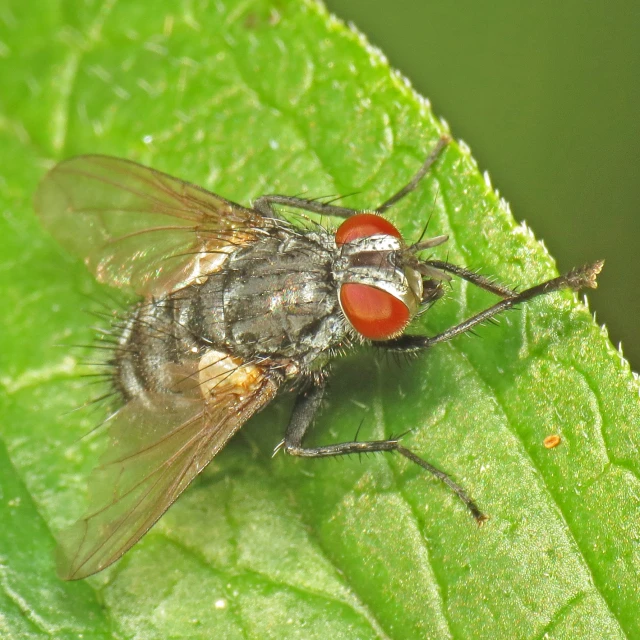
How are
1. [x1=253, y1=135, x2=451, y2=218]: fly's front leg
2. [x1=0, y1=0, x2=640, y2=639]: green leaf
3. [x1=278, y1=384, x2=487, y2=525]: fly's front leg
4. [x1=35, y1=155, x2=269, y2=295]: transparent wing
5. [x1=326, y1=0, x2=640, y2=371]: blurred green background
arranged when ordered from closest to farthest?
[x1=0, y1=0, x2=640, y2=639]: green leaf, [x1=278, y1=384, x2=487, y2=525]: fly's front leg, [x1=253, y1=135, x2=451, y2=218]: fly's front leg, [x1=35, y1=155, x2=269, y2=295]: transparent wing, [x1=326, y1=0, x2=640, y2=371]: blurred green background

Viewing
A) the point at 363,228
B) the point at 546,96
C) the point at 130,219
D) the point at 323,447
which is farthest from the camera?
the point at 546,96

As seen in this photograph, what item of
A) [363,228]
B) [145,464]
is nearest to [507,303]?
[363,228]

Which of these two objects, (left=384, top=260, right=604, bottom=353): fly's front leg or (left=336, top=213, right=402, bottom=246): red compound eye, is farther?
(left=336, top=213, right=402, bottom=246): red compound eye

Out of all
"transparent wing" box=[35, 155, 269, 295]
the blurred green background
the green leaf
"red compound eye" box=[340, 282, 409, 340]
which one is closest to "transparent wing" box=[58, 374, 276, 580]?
the green leaf

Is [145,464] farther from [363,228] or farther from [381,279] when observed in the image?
[363,228]

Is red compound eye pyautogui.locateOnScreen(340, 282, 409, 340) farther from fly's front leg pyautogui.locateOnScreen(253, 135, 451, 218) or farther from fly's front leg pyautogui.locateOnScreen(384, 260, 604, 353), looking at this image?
fly's front leg pyautogui.locateOnScreen(253, 135, 451, 218)

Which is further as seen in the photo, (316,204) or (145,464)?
(316,204)

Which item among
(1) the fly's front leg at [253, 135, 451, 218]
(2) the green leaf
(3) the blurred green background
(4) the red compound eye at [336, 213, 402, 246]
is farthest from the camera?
(3) the blurred green background

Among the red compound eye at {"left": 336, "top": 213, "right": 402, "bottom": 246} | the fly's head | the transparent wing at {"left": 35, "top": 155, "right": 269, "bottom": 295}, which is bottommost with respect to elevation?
the fly's head
